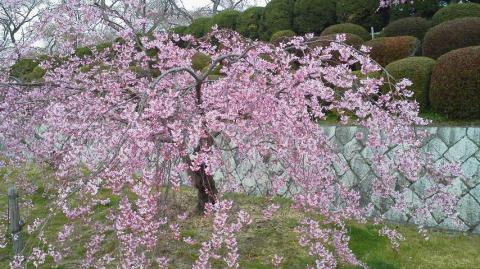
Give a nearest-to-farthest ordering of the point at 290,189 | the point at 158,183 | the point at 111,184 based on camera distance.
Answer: the point at 158,183 < the point at 111,184 < the point at 290,189

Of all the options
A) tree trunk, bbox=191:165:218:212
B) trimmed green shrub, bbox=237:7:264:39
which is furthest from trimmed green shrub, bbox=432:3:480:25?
tree trunk, bbox=191:165:218:212

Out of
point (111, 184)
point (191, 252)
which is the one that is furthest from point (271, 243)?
point (111, 184)

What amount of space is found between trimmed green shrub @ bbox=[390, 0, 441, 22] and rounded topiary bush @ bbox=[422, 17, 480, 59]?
2027mm

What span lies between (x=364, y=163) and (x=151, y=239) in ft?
12.4

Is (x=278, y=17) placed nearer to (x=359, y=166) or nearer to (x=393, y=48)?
(x=393, y=48)

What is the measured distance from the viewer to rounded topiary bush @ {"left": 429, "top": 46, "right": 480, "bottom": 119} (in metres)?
5.73

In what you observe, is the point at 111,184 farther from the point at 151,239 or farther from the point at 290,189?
the point at 290,189

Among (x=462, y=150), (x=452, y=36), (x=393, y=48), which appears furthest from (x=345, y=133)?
(x=452, y=36)

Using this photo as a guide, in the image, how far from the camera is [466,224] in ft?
17.9

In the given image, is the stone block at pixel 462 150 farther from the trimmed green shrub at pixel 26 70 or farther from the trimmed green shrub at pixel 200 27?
the trimmed green shrub at pixel 26 70

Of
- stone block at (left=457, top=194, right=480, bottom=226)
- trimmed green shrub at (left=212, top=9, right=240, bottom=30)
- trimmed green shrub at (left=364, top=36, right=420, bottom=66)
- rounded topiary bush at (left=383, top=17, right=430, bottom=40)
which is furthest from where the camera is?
trimmed green shrub at (left=212, top=9, right=240, bottom=30)

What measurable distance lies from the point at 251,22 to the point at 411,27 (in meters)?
4.46

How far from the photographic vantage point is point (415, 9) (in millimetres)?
9336

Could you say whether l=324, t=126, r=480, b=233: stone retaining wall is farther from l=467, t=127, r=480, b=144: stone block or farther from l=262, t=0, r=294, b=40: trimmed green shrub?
l=262, t=0, r=294, b=40: trimmed green shrub
